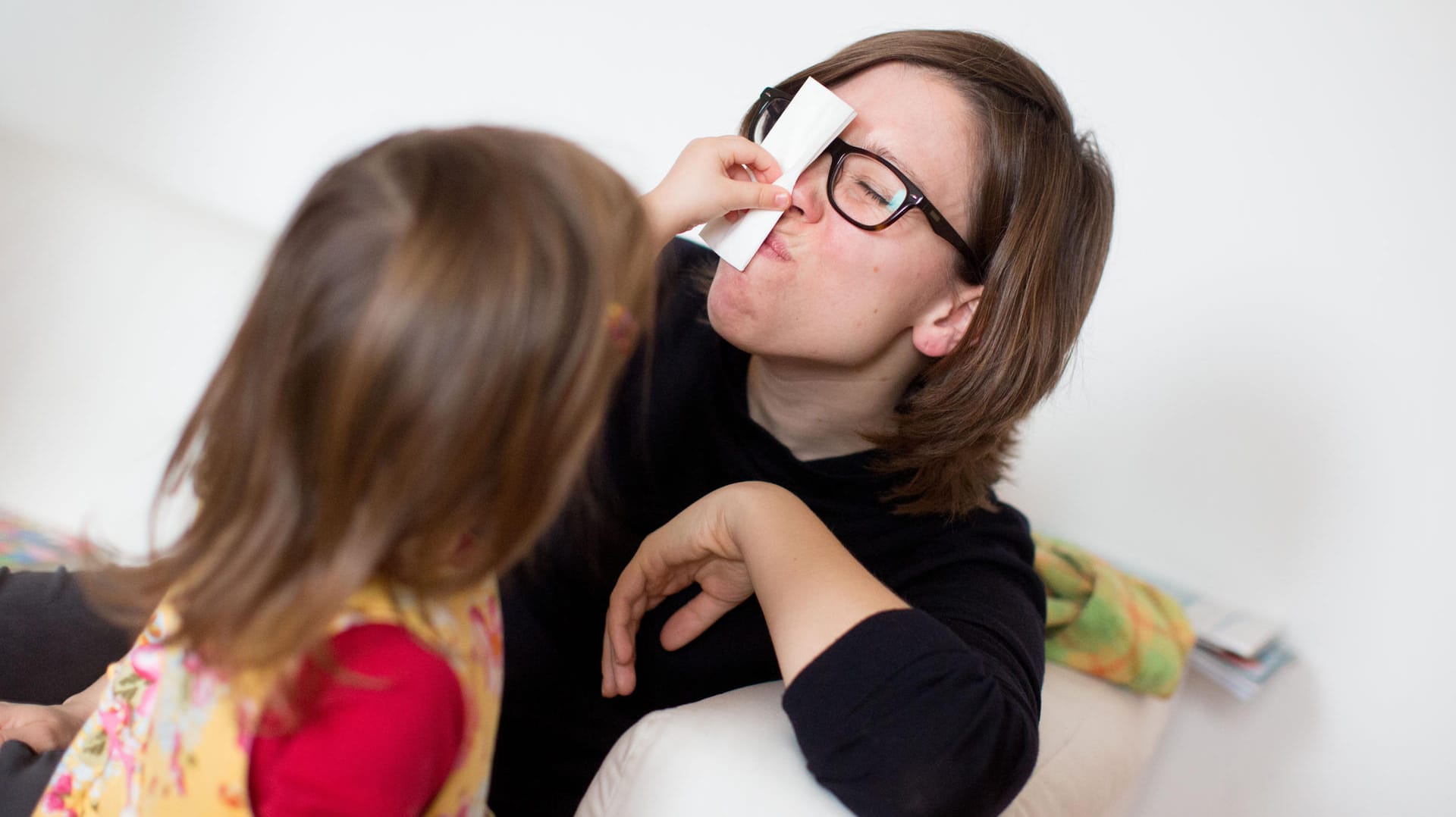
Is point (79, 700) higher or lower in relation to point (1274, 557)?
lower

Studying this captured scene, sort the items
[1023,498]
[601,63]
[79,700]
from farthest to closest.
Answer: [601,63], [1023,498], [79,700]

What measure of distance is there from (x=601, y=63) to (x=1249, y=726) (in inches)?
72.3

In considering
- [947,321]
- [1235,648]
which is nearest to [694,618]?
[947,321]

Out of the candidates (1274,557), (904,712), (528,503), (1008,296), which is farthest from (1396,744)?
(528,503)

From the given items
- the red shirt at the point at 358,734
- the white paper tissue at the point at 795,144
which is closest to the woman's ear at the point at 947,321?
the white paper tissue at the point at 795,144

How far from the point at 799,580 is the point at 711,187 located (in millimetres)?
394

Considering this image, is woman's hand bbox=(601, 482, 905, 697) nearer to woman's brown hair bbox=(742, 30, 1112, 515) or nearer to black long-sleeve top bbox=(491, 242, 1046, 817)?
black long-sleeve top bbox=(491, 242, 1046, 817)

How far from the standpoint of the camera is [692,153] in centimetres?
101

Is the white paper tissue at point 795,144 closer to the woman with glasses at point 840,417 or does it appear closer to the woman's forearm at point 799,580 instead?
the woman with glasses at point 840,417

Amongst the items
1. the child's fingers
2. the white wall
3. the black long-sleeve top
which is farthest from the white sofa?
the white wall

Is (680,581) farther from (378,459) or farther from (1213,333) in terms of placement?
(1213,333)

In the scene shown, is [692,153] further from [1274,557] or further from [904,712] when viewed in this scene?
[1274,557]

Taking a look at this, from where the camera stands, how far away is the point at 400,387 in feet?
1.93

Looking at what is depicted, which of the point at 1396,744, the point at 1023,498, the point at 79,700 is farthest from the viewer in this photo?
the point at 1023,498
